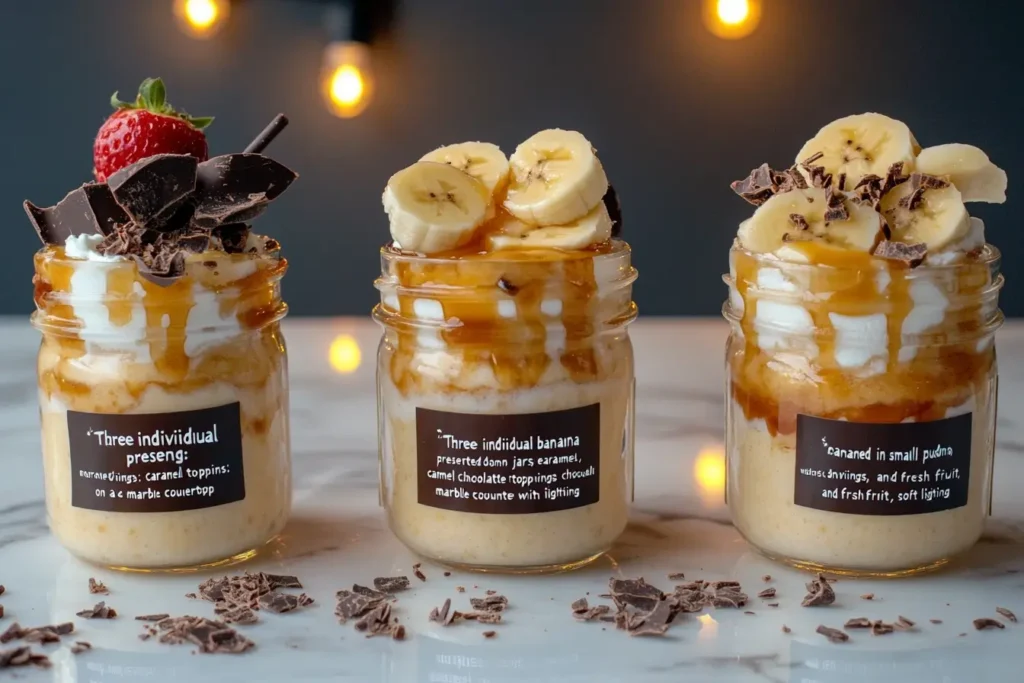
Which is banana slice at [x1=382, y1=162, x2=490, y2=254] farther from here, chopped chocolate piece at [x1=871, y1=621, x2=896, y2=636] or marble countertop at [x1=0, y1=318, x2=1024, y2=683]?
chopped chocolate piece at [x1=871, y1=621, x2=896, y2=636]

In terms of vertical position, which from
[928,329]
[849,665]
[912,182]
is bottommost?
[849,665]

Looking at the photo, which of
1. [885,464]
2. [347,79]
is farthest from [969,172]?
[347,79]

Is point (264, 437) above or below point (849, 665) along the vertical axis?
above

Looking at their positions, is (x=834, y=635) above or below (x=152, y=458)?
below

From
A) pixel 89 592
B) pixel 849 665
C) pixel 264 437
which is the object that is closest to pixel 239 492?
pixel 264 437

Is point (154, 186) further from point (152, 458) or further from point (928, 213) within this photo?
point (928, 213)

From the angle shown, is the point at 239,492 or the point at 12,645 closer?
the point at 12,645

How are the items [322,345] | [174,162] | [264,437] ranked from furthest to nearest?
[322,345] < [264,437] < [174,162]

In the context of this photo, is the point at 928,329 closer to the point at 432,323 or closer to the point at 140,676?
the point at 432,323
